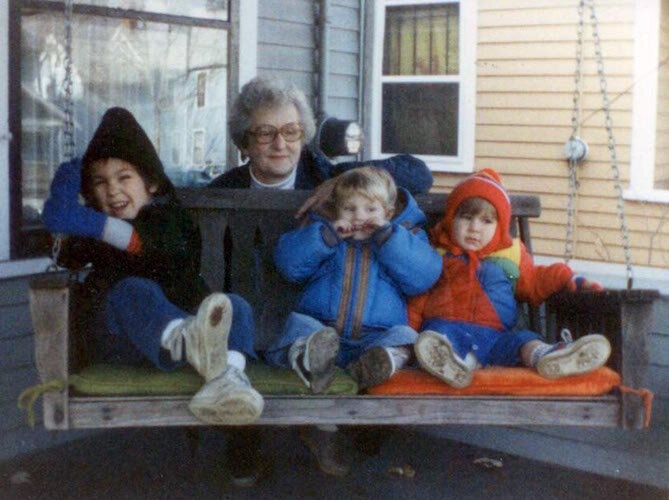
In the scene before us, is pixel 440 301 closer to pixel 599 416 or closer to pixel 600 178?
pixel 599 416

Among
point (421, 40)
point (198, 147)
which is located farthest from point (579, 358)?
point (421, 40)

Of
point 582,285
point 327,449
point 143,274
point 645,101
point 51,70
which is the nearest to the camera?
point 143,274

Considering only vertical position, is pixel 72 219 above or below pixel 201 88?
below

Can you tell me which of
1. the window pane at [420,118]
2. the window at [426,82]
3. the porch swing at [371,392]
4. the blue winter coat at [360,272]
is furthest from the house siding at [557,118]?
the porch swing at [371,392]

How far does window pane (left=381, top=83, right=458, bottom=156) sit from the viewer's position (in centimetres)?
816

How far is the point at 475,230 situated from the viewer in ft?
12.7

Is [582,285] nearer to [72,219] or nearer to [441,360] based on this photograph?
[441,360]

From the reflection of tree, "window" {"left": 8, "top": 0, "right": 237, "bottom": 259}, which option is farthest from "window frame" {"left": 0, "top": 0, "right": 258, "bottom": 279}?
the reflection of tree

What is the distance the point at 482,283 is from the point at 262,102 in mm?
1119

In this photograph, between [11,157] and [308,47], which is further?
[308,47]

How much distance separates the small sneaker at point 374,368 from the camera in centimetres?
332

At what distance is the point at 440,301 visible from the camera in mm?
3826

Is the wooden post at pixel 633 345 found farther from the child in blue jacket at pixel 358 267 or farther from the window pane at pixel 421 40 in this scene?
the window pane at pixel 421 40

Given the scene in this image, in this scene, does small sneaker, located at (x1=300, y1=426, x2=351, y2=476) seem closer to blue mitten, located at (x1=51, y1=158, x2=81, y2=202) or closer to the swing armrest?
the swing armrest
